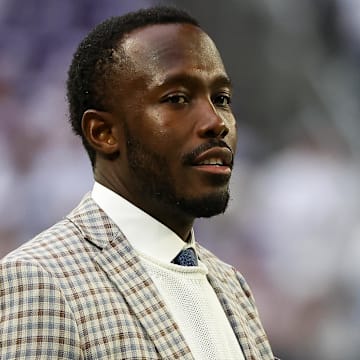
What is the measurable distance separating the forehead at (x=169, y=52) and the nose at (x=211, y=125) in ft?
0.18

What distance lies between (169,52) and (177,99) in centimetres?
6

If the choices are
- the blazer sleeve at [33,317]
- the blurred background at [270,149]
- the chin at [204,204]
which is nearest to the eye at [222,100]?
the chin at [204,204]

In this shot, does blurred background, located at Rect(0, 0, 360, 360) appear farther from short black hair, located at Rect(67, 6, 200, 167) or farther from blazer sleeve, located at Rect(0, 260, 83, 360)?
blazer sleeve, located at Rect(0, 260, 83, 360)

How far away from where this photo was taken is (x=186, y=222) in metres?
1.08

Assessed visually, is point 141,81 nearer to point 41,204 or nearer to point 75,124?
point 75,124

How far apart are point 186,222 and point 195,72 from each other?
171 millimetres

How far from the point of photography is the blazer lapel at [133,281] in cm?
95

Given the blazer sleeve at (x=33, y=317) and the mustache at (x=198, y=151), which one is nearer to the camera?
the blazer sleeve at (x=33, y=317)

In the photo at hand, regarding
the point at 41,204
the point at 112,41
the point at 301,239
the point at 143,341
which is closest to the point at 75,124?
the point at 112,41

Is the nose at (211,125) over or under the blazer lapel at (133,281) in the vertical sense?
over

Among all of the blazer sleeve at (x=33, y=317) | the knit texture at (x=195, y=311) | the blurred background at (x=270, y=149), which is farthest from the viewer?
the blurred background at (x=270, y=149)

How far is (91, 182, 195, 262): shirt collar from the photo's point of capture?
1.04 meters

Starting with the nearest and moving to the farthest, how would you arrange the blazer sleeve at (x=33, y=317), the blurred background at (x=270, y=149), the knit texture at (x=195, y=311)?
the blazer sleeve at (x=33, y=317), the knit texture at (x=195, y=311), the blurred background at (x=270, y=149)

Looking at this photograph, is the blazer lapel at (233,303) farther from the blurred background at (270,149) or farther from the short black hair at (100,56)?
the blurred background at (270,149)
